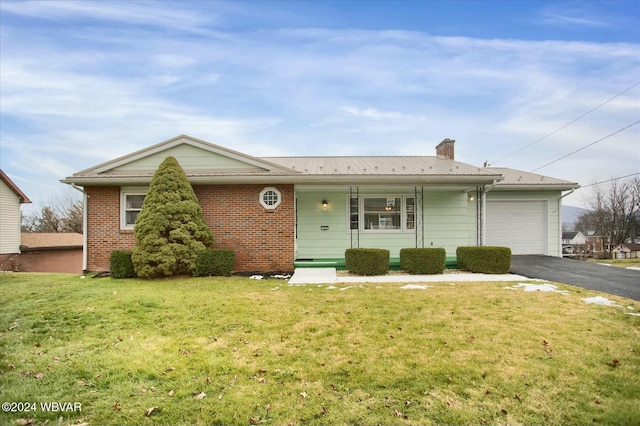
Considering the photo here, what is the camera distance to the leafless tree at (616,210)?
33.8 meters

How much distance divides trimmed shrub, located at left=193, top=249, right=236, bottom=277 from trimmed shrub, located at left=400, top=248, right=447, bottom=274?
17.8 ft

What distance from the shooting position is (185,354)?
152 inches

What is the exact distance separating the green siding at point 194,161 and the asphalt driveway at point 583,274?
9.19 metres

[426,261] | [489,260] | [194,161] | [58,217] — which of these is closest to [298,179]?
[194,161]

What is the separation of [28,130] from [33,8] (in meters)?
8.62

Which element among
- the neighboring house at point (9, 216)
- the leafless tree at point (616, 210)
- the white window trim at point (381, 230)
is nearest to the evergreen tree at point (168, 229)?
the white window trim at point (381, 230)

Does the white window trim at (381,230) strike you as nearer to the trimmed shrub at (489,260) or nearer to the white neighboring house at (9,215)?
the trimmed shrub at (489,260)

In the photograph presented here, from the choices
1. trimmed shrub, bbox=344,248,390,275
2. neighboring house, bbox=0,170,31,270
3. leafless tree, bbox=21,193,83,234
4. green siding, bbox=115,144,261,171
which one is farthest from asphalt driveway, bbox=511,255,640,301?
leafless tree, bbox=21,193,83,234

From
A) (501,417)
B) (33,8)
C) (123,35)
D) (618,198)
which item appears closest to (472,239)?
(501,417)

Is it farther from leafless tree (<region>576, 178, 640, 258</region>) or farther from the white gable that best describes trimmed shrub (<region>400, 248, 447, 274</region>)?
leafless tree (<region>576, 178, 640, 258</region>)

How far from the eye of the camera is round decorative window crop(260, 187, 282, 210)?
33.7ft

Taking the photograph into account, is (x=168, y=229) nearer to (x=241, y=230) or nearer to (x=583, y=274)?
(x=241, y=230)

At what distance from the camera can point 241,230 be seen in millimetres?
10258

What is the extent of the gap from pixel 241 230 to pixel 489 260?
7568 mm
